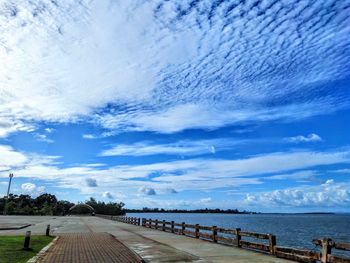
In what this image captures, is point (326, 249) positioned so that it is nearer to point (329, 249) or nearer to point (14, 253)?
point (329, 249)

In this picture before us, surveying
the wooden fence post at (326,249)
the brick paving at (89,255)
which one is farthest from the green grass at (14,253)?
the wooden fence post at (326,249)

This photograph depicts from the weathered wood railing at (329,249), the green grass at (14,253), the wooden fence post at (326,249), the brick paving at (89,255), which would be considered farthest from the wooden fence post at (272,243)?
the green grass at (14,253)

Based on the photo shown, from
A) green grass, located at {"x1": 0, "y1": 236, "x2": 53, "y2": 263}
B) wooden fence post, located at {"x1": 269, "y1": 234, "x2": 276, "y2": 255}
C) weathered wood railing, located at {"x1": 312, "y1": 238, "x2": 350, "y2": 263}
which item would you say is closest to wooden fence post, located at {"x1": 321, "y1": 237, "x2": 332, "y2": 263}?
weathered wood railing, located at {"x1": 312, "y1": 238, "x2": 350, "y2": 263}

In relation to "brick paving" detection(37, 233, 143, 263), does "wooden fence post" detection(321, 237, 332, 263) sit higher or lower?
higher

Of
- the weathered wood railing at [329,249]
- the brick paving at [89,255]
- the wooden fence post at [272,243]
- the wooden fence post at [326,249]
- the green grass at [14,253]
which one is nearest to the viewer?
the weathered wood railing at [329,249]

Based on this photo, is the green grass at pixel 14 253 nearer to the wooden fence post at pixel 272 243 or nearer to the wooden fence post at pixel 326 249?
the wooden fence post at pixel 272 243

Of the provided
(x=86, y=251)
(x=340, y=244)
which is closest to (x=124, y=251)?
(x=86, y=251)

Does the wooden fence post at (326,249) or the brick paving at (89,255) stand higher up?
the wooden fence post at (326,249)

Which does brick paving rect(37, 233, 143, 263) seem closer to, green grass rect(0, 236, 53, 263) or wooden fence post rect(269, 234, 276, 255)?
green grass rect(0, 236, 53, 263)

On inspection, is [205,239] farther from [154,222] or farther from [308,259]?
[154,222]

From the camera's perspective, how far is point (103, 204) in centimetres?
17800

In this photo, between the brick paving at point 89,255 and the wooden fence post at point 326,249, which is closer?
the wooden fence post at point 326,249

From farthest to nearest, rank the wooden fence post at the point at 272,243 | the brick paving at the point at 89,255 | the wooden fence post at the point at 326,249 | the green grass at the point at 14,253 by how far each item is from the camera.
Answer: the wooden fence post at the point at 272,243 → the brick paving at the point at 89,255 → the green grass at the point at 14,253 → the wooden fence post at the point at 326,249

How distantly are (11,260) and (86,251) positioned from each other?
14.4 ft
